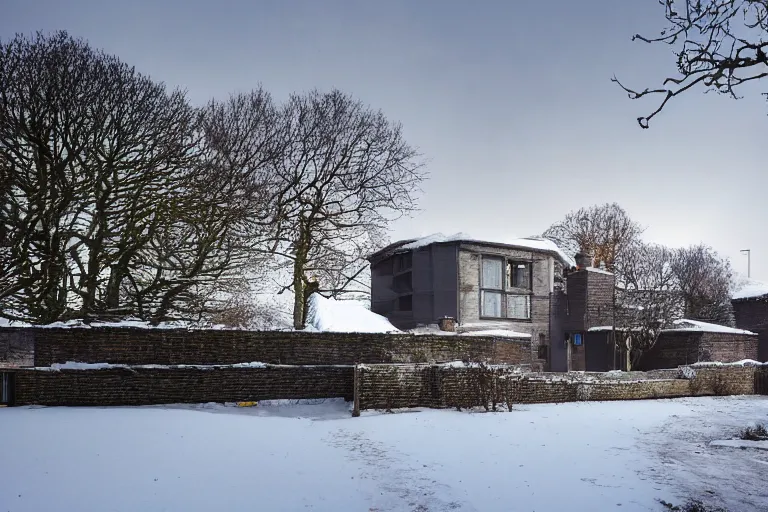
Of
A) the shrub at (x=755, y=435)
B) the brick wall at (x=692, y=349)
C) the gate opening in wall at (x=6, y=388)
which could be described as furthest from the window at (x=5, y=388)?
the brick wall at (x=692, y=349)

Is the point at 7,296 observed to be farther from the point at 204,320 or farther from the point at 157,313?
the point at 204,320

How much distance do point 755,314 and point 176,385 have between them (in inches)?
1539

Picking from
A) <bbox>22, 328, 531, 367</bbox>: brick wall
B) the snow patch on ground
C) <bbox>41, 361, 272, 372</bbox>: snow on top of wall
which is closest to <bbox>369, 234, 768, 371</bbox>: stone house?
<bbox>22, 328, 531, 367</bbox>: brick wall

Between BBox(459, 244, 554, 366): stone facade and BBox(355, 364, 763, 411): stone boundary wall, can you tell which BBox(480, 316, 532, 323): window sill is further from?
BBox(355, 364, 763, 411): stone boundary wall

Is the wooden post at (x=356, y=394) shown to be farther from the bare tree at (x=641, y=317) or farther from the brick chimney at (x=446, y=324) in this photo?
the bare tree at (x=641, y=317)

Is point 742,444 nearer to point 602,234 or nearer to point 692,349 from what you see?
point 692,349

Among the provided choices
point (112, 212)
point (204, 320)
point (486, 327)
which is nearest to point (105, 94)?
point (112, 212)

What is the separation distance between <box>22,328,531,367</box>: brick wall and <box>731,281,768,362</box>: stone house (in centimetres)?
2813

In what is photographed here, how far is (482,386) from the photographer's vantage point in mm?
17578

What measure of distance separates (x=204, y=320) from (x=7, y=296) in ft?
22.4

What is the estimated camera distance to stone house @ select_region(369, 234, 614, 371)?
92.0ft

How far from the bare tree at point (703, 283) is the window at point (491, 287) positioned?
25.9m

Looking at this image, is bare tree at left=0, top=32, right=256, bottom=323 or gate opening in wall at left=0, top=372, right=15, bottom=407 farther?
bare tree at left=0, top=32, right=256, bottom=323

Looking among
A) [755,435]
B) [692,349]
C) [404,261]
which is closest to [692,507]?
[755,435]
